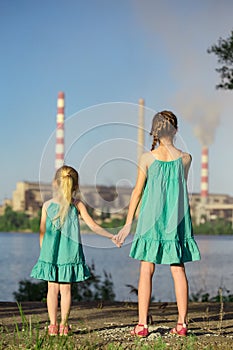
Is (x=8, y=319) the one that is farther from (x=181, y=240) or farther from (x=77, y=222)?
(x=181, y=240)

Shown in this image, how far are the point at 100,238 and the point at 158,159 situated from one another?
82 centimetres

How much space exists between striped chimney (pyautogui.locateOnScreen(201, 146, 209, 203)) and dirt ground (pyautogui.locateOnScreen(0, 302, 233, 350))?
65.0 m

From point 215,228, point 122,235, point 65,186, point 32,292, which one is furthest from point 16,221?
point 65,186

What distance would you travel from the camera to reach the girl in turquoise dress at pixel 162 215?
6.13 m

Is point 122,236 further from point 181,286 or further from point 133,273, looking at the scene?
point 133,273

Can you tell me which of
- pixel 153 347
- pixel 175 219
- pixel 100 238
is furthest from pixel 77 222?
pixel 153 347

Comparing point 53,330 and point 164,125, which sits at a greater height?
point 164,125

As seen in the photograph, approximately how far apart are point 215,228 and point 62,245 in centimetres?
6858

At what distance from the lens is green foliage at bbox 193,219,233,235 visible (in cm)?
7125

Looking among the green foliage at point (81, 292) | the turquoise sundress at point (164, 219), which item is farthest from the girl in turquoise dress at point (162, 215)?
the green foliage at point (81, 292)

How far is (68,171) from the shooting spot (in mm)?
6219

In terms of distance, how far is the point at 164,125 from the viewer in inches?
243

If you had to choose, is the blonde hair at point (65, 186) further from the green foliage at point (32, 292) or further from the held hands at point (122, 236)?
the green foliage at point (32, 292)

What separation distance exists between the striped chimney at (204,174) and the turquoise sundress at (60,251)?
6760 centimetres
